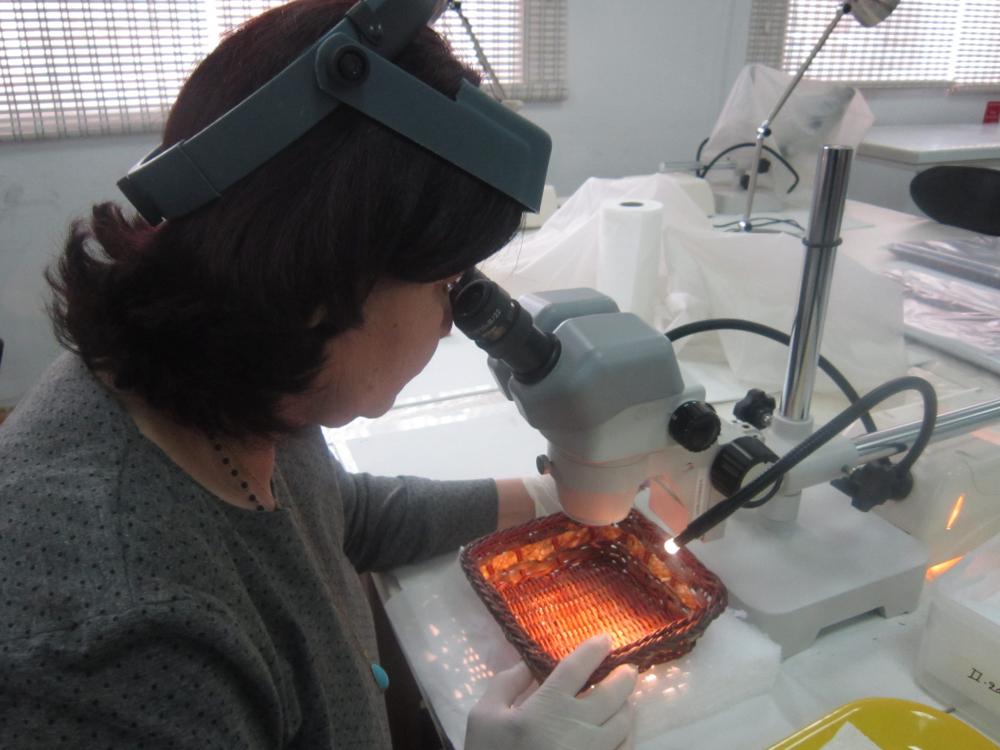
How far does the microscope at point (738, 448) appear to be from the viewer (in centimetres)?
66

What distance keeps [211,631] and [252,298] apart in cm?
22

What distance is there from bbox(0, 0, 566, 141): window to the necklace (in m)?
1.73

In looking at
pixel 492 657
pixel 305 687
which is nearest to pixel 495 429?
pixel 492 657

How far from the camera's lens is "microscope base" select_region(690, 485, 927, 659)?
30.8 inches

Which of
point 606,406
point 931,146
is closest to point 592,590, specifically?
point 606,406

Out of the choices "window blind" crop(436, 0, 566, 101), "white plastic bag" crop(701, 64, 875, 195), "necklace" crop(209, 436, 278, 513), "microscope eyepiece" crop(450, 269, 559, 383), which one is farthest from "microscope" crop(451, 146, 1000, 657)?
"window blind" crop(436, 0, 566, 101)

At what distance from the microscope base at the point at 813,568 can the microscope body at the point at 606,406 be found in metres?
0.15

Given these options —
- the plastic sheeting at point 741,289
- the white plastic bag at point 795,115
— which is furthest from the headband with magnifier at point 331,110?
the white plastic bag at point 795,115

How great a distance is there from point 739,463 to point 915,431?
26 centimetres

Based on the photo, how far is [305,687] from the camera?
24.8 inches

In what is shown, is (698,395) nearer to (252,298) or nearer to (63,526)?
(252,298)

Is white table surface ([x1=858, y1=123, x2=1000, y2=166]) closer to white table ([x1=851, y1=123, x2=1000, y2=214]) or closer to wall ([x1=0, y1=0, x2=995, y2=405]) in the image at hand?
white table ([x1=851, y1=123, x2=1000, y2=214])

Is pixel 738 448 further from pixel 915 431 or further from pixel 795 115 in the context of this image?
pixel 795 115

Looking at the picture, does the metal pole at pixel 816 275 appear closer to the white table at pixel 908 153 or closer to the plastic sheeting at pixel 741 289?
the plastic sheeting at pixel 741 289
